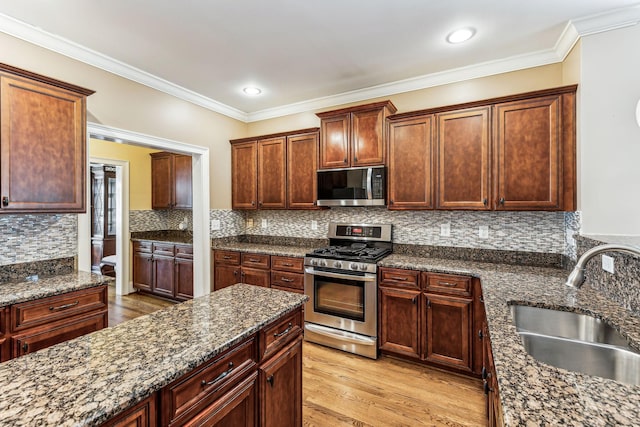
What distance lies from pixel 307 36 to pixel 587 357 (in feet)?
8.73

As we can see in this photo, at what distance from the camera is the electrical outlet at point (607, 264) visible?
5.57 ft

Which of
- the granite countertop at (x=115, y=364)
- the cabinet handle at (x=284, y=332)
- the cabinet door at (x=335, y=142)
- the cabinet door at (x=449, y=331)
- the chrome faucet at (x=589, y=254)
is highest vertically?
the cabinet door at (x=335, y=142)

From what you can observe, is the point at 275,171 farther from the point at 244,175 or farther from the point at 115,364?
the point at 115,364

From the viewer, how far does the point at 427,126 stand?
9.38ft

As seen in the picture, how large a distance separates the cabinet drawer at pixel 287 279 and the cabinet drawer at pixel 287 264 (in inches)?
1.8

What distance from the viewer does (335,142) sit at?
130 inches

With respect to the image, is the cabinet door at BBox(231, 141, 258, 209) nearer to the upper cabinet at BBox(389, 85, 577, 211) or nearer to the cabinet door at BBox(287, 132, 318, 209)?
the cabinet door at BBox(287, 132, 318, 209)

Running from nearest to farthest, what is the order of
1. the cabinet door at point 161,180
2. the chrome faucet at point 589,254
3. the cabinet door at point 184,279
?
the chrome faucet at point 589,254, the cabinet door at point 184,279, the cabinet door at point 161,180

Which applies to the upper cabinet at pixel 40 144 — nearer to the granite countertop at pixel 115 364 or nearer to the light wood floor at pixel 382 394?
the granite countertop at pixel 115 364

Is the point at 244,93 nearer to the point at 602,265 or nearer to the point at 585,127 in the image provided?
the point at 585,127

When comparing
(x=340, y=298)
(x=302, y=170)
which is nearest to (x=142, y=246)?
(x=302, y=170)

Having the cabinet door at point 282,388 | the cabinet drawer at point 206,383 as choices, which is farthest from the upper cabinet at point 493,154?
the cabinet drawer at point 206,383

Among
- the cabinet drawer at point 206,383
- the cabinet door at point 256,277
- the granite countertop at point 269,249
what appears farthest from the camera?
the cabinet door at point 256,277

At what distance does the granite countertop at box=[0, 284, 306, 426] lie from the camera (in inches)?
30.2
